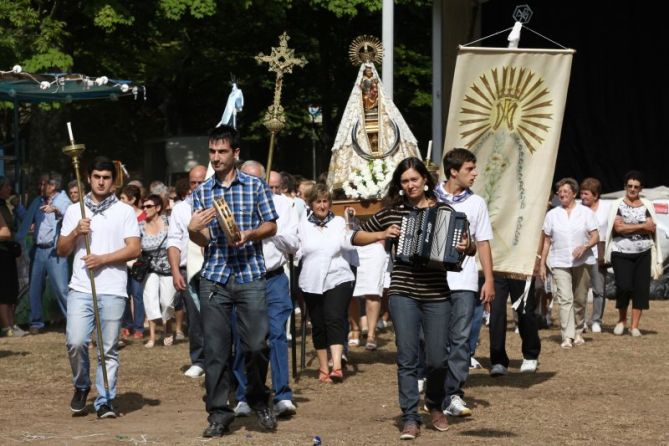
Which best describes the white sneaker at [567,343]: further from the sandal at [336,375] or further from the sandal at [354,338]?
the sandal at [336,375]

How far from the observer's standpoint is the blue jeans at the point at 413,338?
29.5ft

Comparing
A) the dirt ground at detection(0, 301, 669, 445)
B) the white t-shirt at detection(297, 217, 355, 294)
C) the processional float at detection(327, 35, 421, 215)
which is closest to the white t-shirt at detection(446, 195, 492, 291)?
the dirt ground at detection(0, 301, 669, 445)

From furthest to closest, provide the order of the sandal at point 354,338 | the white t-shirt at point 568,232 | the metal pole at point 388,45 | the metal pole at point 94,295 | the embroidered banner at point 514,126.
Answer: the metal pole at point 388,45 < the sandal at point 354,338 < the white t-shirt at point 568,232 < the embroidered banner at point 514,126 < the metal pole at point 94,295

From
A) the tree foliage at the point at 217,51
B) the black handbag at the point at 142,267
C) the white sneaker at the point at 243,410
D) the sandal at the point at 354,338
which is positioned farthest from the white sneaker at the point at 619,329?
the tree foliage at the point at 217,51

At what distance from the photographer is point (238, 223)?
9.10m

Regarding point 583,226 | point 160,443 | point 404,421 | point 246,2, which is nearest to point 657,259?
point 583,226

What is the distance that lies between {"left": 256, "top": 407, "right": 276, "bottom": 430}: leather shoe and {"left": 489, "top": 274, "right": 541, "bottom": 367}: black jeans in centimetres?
315

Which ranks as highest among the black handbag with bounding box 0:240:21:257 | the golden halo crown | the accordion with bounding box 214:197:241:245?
the golden halo crown

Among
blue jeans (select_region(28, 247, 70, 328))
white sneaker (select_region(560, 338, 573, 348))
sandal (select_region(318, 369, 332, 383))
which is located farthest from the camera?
blue jeans (select_region(28, 247, 70, 328))

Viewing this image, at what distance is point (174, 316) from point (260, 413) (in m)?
6.57

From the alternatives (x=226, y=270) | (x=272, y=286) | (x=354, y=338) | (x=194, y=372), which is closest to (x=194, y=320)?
(x=194, y=372)

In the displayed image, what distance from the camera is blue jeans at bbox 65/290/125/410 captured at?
987 cm

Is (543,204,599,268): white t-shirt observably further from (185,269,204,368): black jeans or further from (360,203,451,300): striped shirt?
(360,203,451,300): striped shirt

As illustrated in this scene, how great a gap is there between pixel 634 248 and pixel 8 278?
760 centimetres
